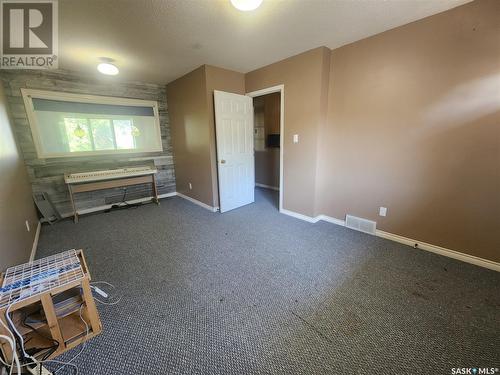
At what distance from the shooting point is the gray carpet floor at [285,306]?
122cm

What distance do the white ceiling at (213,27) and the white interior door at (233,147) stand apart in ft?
2.31

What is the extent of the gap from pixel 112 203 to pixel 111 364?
3401mm

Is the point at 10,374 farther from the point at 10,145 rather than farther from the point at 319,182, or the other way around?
the point at 319,182

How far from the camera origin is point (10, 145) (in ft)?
8.30

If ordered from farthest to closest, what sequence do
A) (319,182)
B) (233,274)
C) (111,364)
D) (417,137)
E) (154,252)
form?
(319,182), (154,252), (417,137), (233,274), (111,364)

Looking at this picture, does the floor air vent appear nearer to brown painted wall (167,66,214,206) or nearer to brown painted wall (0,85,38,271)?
brown painted wall (167,66,214,206)

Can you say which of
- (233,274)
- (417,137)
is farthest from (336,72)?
(233,274)

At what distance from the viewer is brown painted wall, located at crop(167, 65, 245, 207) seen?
129 inches

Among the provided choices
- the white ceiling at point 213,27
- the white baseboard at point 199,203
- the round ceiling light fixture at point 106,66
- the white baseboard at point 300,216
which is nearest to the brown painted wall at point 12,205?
the round ceiling light fixture at point 106,66

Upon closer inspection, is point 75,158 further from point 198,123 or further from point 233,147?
point 233,147

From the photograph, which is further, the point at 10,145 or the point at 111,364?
the point at 10,145

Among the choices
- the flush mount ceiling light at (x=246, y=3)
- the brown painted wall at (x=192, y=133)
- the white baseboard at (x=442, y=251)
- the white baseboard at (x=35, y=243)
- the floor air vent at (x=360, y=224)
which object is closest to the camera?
the flush mount ceiling light at (x=246, y=3)

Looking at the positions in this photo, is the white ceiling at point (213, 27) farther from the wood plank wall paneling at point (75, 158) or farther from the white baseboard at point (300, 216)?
the white baseboard at point (300, 216)

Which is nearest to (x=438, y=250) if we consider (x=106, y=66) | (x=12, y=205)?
A: (x=12, y=205)
